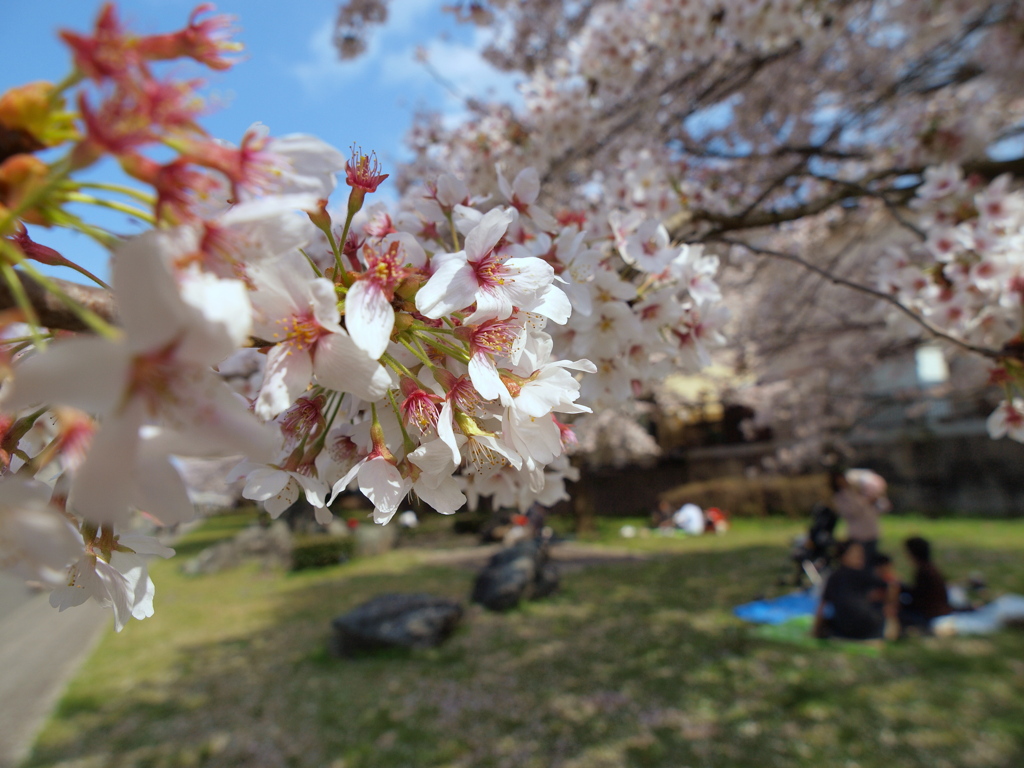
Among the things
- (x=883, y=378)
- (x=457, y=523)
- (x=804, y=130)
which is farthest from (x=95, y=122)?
(x=883, y=378)

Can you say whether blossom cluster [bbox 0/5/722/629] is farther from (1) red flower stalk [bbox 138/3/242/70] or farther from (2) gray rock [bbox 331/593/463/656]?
(2) gray rock [bbox 331/593/463/656]

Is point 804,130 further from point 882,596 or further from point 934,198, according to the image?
point 882,596

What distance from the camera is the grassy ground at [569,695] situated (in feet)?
11.3

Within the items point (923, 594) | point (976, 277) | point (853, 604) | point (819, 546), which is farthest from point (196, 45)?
point (819, 546)

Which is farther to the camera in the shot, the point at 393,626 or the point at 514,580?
the point at 514,580

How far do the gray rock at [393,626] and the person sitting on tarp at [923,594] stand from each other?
4.15 metres

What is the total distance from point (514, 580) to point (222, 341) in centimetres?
677

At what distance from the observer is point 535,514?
933 centimetres

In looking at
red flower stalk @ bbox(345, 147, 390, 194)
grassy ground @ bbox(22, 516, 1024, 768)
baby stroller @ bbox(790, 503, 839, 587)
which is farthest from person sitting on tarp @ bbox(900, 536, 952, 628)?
red flower stalk @ bbox(345, 147, 390, 194)

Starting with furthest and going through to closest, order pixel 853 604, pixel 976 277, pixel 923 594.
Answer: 1. pixel 923 594
2. pixel 853 604
3. pixel 976 277

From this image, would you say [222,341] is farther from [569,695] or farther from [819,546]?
[819,546]

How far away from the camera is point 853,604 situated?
4.68 meters

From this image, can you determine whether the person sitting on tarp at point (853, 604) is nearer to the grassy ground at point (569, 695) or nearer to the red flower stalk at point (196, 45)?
the grassy ground at point (569, 695)

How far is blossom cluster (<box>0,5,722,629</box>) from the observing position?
1.39 ft
